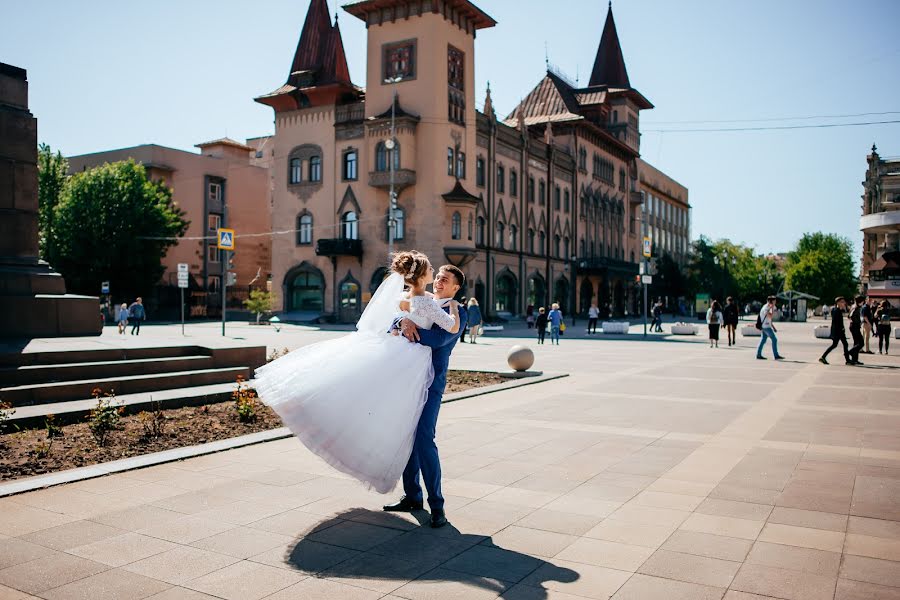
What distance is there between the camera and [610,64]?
A: 7512 centimetres

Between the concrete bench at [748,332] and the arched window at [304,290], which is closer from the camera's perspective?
the concrete bench at [748,332]

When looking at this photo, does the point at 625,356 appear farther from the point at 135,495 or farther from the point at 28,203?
the point at 135,495

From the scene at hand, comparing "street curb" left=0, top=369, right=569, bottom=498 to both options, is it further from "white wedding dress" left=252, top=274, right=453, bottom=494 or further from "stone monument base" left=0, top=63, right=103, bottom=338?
"stone monument base" left=0, top=63, right=103, bottom=338

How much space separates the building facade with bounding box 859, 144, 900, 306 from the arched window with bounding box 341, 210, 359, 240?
45.1 m

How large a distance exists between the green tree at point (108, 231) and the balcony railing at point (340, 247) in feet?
38.2

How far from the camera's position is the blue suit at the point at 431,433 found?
5.31 m

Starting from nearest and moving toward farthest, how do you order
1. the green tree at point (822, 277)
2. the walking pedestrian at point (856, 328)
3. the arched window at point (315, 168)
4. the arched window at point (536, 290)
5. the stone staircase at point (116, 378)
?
1. the stone staircase at point (116, 378)
2. the walking pedestrian at point (856, 328)
3. the arched window at point (315, 168)
4. the arched window at point (536, 290)
5. the green tree at point (822, 277)

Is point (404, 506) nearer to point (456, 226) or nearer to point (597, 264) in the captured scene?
point (456, 226)

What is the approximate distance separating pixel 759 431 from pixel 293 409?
20.4 feet

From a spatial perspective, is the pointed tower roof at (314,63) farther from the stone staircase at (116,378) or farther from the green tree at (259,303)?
the stone staircase at (116,378)

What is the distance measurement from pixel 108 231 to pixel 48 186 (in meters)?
7.71

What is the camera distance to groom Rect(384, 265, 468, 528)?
530 centimetres

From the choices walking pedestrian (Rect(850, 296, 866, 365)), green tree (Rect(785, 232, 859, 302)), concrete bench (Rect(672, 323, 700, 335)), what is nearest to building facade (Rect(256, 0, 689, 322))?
concrete bench (Rect(672, 323, 700, 335))

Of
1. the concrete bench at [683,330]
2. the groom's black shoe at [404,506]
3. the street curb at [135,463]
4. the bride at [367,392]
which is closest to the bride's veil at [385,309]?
the bride at [367,392]
